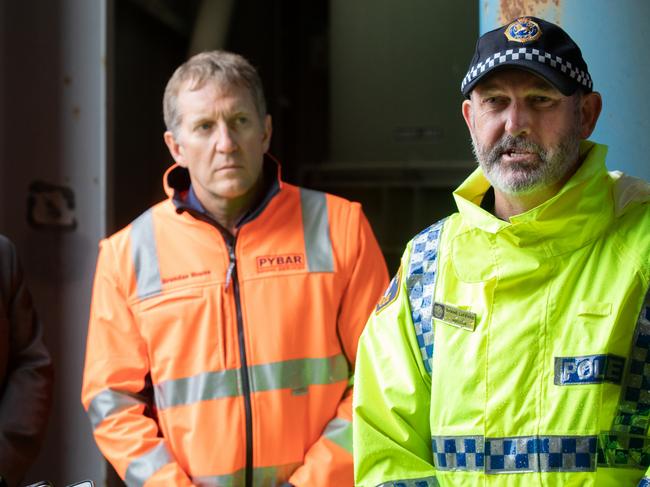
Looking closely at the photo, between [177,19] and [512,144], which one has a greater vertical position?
[177,19]

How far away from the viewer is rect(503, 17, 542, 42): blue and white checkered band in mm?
1383

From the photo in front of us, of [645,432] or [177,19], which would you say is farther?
[177,19]

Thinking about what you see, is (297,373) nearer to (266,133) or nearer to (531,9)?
(266,133)

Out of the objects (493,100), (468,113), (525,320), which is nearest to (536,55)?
(493,100)

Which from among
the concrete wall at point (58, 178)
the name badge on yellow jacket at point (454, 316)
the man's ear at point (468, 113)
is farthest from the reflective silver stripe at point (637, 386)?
the concrete wall at point (58, 178)

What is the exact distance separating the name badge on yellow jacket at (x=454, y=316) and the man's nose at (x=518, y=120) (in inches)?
13.4

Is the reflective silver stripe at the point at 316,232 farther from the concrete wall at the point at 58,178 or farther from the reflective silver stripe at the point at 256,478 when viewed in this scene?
the concrete wall at the point at 58,178

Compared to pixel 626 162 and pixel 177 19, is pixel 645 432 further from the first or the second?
pixel 177 19

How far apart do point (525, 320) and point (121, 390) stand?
42.6 inches

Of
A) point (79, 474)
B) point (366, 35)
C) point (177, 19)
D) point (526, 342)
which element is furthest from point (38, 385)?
point (366, 35)

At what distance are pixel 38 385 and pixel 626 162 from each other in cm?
161

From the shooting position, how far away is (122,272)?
201 centimetres

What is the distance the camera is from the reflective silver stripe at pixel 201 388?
186 cm

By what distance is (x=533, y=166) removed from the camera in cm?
139
